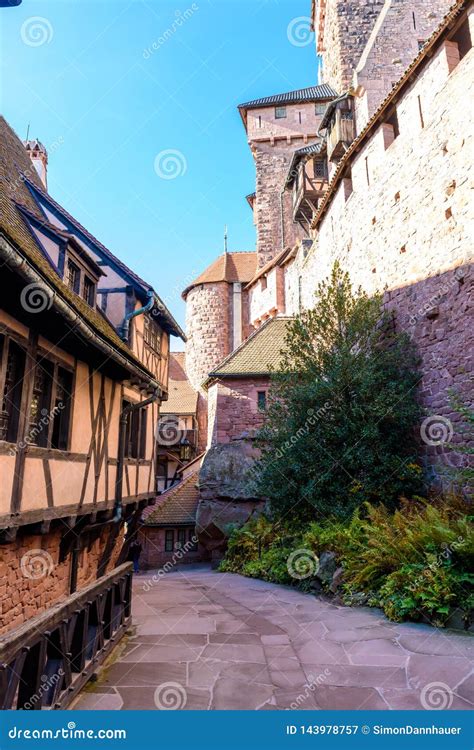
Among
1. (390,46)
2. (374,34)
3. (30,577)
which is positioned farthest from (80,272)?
(374,34)

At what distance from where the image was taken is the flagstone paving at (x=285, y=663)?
11.5 feet

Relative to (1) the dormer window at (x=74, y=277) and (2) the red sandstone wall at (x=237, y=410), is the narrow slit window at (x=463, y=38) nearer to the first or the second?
(1) the dormer window at (x=74, y=277)

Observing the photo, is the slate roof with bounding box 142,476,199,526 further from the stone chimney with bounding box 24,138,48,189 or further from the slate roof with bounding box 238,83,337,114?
the slate roof with bounding box 238,83,337,114

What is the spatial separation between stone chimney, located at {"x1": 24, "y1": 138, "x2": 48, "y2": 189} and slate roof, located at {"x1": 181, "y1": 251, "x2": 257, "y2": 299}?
729 inches

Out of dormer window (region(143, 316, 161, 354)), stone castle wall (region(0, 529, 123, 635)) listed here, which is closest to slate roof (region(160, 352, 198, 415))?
dormer window (region(143, 316, 161, 354))

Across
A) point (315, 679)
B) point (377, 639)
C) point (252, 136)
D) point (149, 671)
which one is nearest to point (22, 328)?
point (149, 671)

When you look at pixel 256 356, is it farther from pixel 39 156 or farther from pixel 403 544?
pixel 403 544

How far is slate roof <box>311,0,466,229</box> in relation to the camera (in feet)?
30.0

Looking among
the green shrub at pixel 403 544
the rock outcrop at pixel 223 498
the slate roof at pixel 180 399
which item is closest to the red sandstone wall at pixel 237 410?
the rock outcrop at pixel 223 498

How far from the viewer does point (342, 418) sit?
9930 mm

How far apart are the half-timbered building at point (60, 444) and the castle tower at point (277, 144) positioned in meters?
20.0

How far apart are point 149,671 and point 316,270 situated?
1643cm

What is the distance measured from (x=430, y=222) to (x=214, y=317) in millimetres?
21581

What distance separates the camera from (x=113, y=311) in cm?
1081
